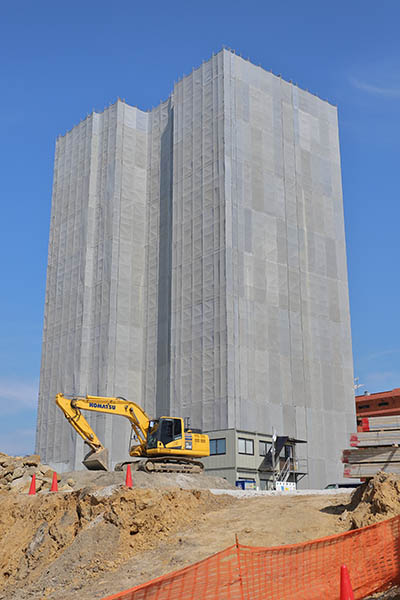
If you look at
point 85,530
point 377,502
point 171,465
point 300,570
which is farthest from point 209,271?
point 300,570

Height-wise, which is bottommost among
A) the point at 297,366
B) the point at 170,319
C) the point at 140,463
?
the point at 140,463

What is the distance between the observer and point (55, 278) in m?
70.1

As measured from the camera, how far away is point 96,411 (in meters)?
32.1

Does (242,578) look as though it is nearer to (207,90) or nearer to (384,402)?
(207,90)

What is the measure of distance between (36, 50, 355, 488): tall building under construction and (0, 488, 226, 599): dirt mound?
1084 inches

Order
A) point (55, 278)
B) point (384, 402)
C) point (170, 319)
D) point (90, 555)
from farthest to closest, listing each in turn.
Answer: point (384, 402) → point (55, 278) → point (170, 319) → point (90, 555)

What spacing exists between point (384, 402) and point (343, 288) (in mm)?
40857

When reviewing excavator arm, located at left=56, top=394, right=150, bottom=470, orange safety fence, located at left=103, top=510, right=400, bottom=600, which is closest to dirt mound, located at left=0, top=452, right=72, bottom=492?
excavator arm, located at left=56, top=394, right=150, bottom=470

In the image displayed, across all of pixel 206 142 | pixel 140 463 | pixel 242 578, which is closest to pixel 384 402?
pixel 206 142

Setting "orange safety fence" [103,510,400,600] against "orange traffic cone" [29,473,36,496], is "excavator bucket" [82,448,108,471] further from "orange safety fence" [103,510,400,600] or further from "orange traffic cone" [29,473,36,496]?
"orange safety fence" [103,510,400,600]

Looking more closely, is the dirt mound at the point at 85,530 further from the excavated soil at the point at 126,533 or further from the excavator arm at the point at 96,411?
the excavator arm at the point at 96,411

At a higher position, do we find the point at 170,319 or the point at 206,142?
the point at 206,142

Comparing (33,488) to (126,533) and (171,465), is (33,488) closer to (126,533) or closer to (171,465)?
(171,465)

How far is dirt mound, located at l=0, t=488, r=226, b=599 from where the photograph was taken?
1780 centimetres
